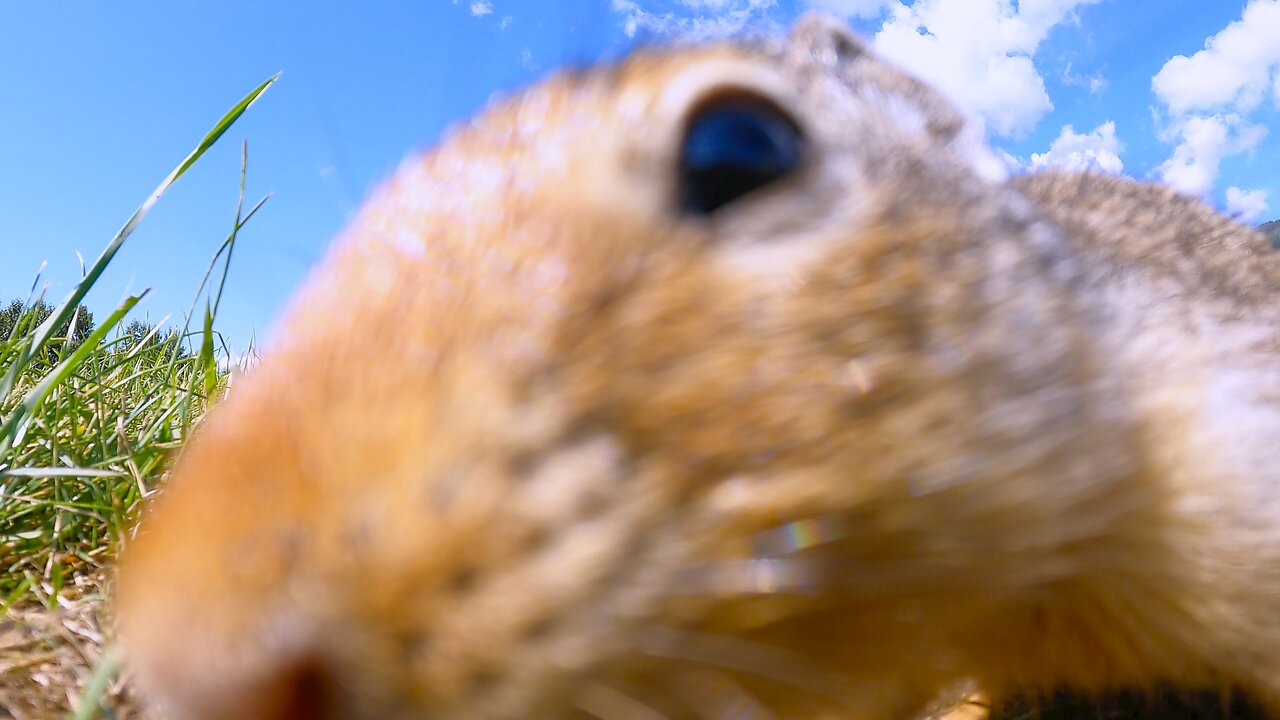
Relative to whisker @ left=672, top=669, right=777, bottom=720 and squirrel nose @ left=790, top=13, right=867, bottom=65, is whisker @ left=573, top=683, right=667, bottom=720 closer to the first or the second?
whisker @ left=672, top=669, right=777, bottom=720

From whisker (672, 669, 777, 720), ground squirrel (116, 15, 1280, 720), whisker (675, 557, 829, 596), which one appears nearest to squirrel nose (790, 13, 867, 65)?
ground squirrel (116, 15, 1280, 720)

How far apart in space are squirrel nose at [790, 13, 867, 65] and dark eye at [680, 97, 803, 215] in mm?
599

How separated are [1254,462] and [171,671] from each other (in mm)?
1786

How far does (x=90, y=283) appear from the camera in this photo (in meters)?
A: 2.51

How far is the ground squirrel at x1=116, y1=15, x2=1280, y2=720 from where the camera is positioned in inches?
32.9

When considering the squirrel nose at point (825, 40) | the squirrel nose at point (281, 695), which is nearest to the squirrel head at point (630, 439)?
the squirrel nose at point (281, 695)

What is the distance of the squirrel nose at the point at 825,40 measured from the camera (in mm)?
1920

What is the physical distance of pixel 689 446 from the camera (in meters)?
0.94

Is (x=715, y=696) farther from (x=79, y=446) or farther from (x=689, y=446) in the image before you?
(x=79, y=446)

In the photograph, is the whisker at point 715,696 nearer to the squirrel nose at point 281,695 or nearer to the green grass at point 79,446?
the squirrel nose at point 281,695

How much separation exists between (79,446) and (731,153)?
2.66m

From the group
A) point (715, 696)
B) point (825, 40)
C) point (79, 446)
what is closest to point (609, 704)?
point (715, 696)

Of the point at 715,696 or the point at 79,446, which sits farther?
the point at 79,446

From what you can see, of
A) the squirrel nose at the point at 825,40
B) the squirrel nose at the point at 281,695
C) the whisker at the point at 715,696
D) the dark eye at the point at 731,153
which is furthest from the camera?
the squirrel nose at the point at 825,40
